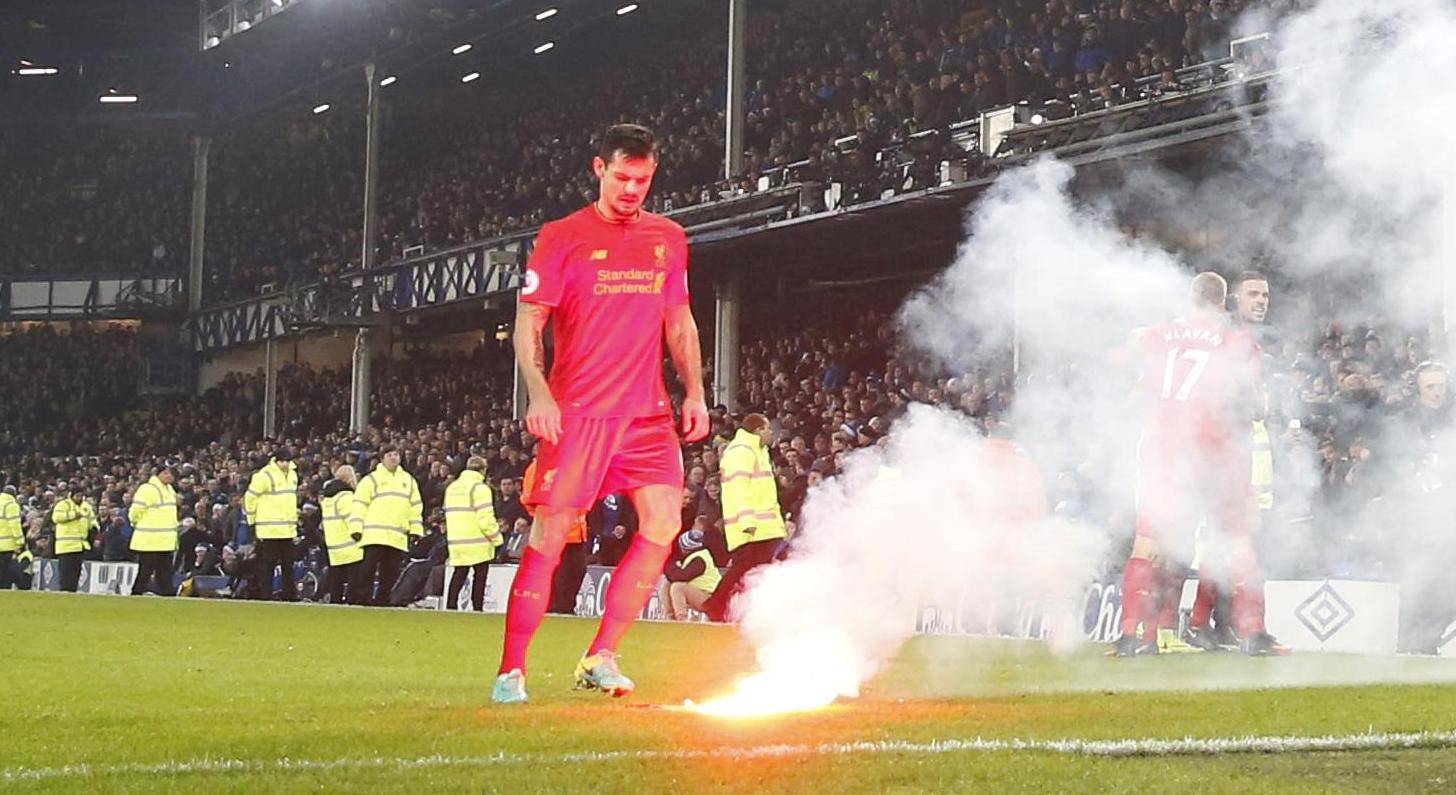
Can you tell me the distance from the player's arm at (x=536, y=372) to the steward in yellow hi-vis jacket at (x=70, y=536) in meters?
25.4

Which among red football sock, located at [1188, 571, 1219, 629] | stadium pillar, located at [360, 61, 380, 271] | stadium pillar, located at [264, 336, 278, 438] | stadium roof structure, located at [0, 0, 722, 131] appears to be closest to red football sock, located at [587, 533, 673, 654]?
red football sock, located at [1188, 571, 1219, 629]

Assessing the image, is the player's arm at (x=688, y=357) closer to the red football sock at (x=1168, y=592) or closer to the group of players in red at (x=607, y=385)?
the group of players in red at (x=607, y=385)

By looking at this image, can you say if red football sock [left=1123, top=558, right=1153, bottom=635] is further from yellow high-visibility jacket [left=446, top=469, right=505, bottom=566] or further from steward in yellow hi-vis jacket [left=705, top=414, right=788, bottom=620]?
yellow high-visibility jacket [left=446, top=469, right=505, bottom=566]

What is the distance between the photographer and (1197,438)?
39.3 feet

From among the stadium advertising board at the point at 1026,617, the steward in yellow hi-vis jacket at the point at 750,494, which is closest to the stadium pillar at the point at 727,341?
the steward in yellow hi-vis jacket at the point at 750,494

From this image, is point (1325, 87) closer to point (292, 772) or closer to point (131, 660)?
point (131, 660)

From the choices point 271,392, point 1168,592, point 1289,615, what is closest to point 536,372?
point 1168,592

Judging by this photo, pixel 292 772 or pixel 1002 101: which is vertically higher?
pixel 1002 101

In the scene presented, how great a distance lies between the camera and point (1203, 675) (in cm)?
1065

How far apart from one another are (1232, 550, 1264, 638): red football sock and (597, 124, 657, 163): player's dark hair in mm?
5521

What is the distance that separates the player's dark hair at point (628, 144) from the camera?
336 inches

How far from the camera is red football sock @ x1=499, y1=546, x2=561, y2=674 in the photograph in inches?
335

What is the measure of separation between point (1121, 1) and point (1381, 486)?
13613 millimetres

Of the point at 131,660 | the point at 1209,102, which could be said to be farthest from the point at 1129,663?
the point at 1209,102
